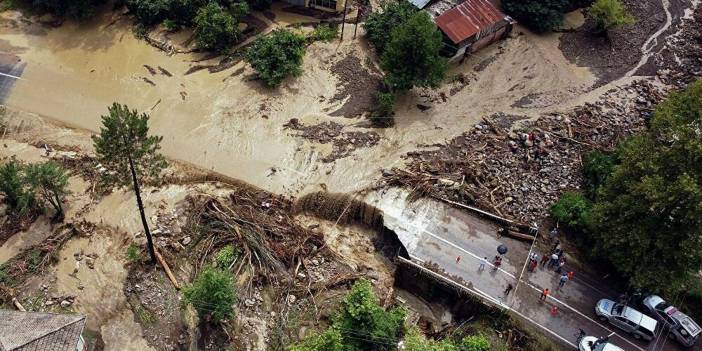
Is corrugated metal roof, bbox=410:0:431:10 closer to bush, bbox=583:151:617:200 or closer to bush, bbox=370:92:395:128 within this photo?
bush, bbox=370:92:395:128

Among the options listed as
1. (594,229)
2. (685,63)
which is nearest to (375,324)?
(594,229)

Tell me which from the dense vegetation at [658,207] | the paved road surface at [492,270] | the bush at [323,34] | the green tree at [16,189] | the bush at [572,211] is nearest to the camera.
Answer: the dense vegetation at [658,207]

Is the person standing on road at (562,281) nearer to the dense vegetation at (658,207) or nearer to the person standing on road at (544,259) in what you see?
the person standing on road at (544,259)

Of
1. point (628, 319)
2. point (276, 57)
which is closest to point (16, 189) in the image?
point (276, 57)

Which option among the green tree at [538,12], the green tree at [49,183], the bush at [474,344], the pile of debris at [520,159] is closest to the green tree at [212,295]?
the green tree at [49,183]

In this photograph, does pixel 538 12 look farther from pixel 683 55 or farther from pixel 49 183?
pixel 49 183

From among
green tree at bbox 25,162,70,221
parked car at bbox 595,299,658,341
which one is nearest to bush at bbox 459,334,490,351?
parked car at bbox 595,299,658,341

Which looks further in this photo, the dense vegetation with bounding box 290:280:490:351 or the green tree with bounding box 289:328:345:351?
the dense vegetation with bounding box 290:280:490:351
